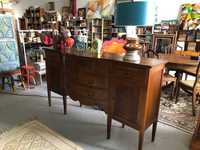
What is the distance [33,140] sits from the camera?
1962 millimetres

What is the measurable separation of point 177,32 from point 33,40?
12.6ft

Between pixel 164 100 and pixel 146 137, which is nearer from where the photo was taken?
pixel 146 137

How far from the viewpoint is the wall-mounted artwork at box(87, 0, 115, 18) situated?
6.37 m

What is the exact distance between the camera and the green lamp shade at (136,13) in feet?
5.32

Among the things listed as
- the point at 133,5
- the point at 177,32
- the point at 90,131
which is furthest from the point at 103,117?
the point at 177,32

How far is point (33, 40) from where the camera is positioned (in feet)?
14.3

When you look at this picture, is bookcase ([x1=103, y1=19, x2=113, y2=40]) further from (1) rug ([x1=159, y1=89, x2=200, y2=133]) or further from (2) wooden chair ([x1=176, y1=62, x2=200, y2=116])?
(2) wooden chair ([x1=176, y1=62, x2=200, y2=116])

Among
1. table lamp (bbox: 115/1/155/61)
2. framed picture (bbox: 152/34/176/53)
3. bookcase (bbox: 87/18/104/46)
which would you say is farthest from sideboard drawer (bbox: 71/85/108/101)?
bookcase (bbox: 87/18/104/46)

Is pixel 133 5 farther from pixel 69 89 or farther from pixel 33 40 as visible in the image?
pixel 33 40

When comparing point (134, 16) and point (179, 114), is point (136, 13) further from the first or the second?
point (179, 114)

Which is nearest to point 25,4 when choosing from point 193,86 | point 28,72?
point 28,72

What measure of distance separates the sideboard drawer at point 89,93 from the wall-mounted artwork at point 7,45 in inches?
75.7

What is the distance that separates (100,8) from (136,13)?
209 inches

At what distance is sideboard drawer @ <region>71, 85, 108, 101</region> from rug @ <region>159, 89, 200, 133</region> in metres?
1.02
